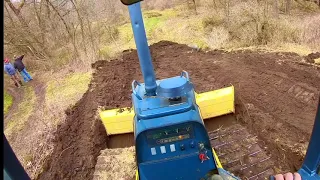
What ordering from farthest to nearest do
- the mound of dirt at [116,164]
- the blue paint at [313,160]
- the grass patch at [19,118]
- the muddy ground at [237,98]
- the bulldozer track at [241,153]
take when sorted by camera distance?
the muddy ground at [237,98], the mound of dirt at [116,164], the bulldozer track at [241,153], the blue paint at [313,160], the grass patch at [19,118]

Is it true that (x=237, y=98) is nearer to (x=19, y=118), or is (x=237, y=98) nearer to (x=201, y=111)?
(x=201, y=111)

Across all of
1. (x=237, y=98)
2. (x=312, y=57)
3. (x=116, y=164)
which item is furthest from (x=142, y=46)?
(x=312, y=57)

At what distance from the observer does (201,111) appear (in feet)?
20.7

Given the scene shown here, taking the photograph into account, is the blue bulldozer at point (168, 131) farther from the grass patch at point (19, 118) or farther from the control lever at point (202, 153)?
the grass patch at point (19, 118)

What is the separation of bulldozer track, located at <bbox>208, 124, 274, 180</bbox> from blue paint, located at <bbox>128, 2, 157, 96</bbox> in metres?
2.05

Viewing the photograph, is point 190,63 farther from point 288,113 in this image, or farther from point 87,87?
point 288,113

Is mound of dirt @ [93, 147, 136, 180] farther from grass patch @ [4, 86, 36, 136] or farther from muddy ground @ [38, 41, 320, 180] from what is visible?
grass patch @ [4, 86, 36, 136]

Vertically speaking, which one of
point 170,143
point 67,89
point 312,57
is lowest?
point 312,57

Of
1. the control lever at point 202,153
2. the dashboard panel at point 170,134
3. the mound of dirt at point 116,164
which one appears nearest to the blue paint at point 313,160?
the control lever at point 202,153

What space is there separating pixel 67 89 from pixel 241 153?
503 centimetres

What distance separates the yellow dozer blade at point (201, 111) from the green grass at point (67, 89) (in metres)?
1.94

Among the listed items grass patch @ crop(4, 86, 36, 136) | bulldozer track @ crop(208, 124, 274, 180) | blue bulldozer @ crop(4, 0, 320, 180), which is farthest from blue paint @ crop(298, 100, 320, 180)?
grass patch @ crop(4, 86, 36, 136)

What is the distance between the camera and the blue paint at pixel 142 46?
3619 millimetres

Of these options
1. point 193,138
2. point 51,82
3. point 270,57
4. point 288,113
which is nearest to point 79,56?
point 51,82
